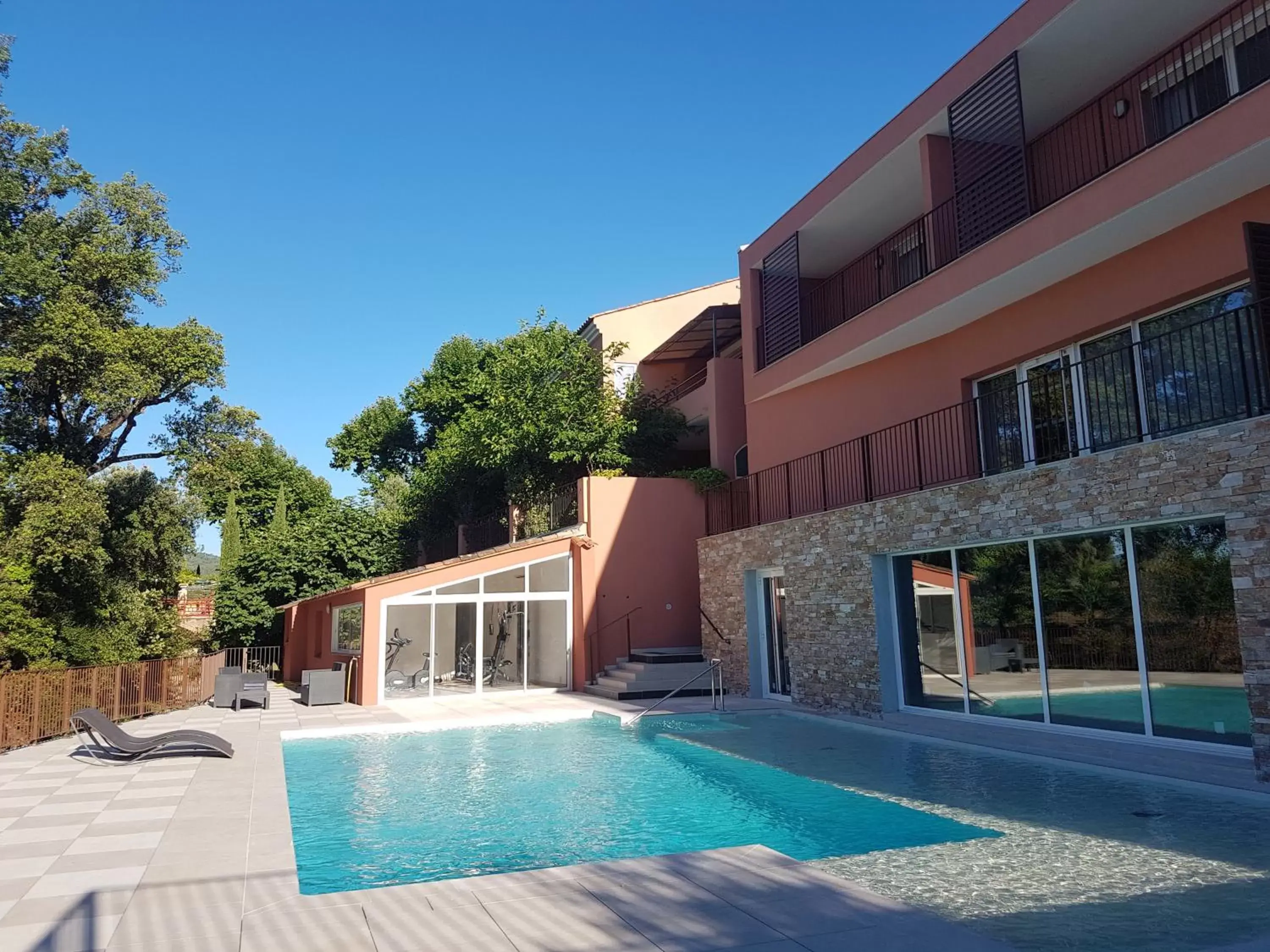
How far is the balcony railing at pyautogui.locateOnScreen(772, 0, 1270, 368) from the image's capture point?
9.25m

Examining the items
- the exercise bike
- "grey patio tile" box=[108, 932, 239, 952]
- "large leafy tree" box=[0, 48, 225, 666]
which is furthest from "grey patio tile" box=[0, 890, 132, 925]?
the exercise bike

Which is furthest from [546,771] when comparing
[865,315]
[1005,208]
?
[1005,208]

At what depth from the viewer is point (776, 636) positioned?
15.7 metres

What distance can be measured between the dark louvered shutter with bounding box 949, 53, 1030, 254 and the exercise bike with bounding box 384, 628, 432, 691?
40.7 ft

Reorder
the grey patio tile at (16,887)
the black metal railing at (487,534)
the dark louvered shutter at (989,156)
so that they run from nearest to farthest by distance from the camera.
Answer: the grey patio tile at (16,887) < the dark louvered shutter at (989,156) < the black metal railing at (487,534)

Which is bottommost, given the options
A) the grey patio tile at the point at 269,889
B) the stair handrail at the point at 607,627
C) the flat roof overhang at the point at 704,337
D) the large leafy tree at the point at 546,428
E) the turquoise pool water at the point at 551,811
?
the turquoise pool water at the point at 551,811

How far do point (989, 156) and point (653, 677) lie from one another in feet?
34.9

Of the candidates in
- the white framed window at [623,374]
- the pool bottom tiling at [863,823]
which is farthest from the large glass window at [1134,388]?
the white framed window at [623,374]

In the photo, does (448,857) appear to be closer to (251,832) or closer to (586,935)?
(251,832)

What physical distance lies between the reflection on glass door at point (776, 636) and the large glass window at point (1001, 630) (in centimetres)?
445

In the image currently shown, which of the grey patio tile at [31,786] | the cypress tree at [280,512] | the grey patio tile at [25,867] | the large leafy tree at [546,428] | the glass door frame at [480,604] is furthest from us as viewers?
the cypress tree at [280,512]

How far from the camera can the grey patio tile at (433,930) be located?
13.3ft

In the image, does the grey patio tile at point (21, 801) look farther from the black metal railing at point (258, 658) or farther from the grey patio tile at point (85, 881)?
the black metal railing at point (258, 658)

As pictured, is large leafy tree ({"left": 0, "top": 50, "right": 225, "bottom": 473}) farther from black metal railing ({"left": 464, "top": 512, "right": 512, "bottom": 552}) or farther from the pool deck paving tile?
the pool deck paving tile
